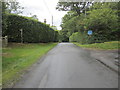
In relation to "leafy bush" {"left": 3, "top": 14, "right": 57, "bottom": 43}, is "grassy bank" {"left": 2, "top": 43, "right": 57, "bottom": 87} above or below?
below

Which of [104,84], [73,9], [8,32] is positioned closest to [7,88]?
[104,84]

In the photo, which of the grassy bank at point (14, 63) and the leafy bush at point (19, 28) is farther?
the leafy bush at point (19, 28)

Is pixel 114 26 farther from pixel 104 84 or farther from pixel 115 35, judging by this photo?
pixel 104 84

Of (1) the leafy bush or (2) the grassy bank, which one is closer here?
(2) the grassy bank

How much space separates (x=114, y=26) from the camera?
1970 centimetres

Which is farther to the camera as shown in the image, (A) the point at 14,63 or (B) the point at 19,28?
(B) the point at 19,28

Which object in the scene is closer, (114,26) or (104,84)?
(104,84)

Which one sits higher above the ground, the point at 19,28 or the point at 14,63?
the point at 19,28

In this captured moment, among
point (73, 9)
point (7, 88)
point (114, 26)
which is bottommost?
point (7, 88)

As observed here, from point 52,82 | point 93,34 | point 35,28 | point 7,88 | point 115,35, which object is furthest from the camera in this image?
point 115,35

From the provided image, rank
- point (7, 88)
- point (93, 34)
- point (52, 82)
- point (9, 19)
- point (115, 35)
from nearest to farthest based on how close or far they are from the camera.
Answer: point (7, 88) < point (52, 82) < point (9, 19) < point (93, 34) < point (115, 35)

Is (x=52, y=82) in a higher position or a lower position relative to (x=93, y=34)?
lower

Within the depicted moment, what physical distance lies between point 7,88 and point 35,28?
16193 millimetres

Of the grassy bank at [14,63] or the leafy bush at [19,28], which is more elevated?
the leafy bush at [19,28]
